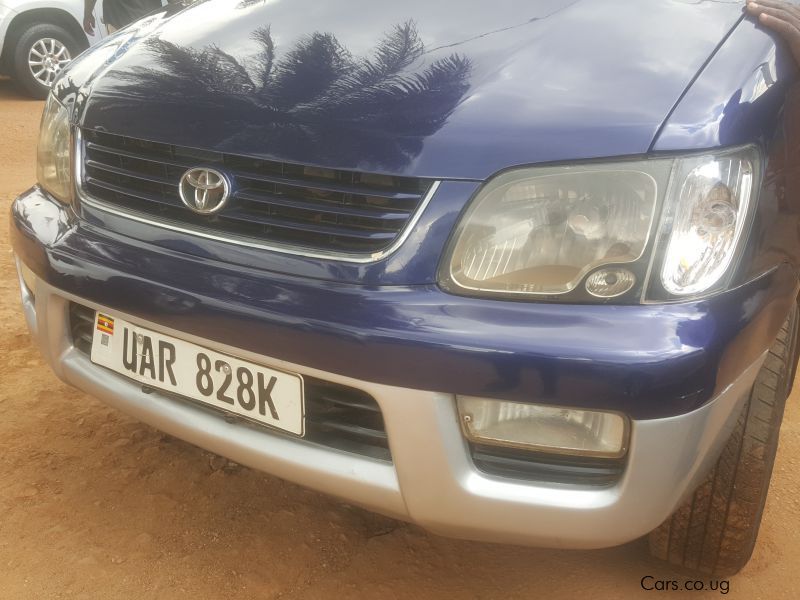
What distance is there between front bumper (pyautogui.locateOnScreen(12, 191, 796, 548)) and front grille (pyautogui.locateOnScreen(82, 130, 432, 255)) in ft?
0.39

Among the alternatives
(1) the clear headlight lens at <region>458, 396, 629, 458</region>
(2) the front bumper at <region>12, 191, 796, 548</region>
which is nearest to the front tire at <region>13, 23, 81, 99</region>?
(2) the front bumper at <region>12, 191, 796, 548</region>

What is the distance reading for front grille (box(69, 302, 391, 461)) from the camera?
152 cm

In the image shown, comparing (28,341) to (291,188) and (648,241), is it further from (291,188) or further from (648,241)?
(648,241)

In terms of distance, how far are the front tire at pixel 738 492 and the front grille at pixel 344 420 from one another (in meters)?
0.69

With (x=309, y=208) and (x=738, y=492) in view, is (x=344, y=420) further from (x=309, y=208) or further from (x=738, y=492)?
(x=738, y=492)

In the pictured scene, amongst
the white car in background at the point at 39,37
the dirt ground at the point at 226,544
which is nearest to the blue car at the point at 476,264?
the dirt ground at the point at 226,544

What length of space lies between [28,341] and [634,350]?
2417 mm

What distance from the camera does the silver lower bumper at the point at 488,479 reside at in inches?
54.7

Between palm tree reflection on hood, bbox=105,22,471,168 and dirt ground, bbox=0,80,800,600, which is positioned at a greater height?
palm tree reflection on hood, bbox=105,22,471,168

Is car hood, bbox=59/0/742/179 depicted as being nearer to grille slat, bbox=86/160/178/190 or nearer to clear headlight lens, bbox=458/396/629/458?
grille slat, bbox=86/160/178/190

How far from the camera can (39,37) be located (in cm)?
735

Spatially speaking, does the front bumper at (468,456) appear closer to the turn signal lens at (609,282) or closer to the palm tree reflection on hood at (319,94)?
the turn signal lens at (609,282)

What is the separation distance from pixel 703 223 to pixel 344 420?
0.74 m

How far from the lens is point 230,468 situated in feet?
7.58
